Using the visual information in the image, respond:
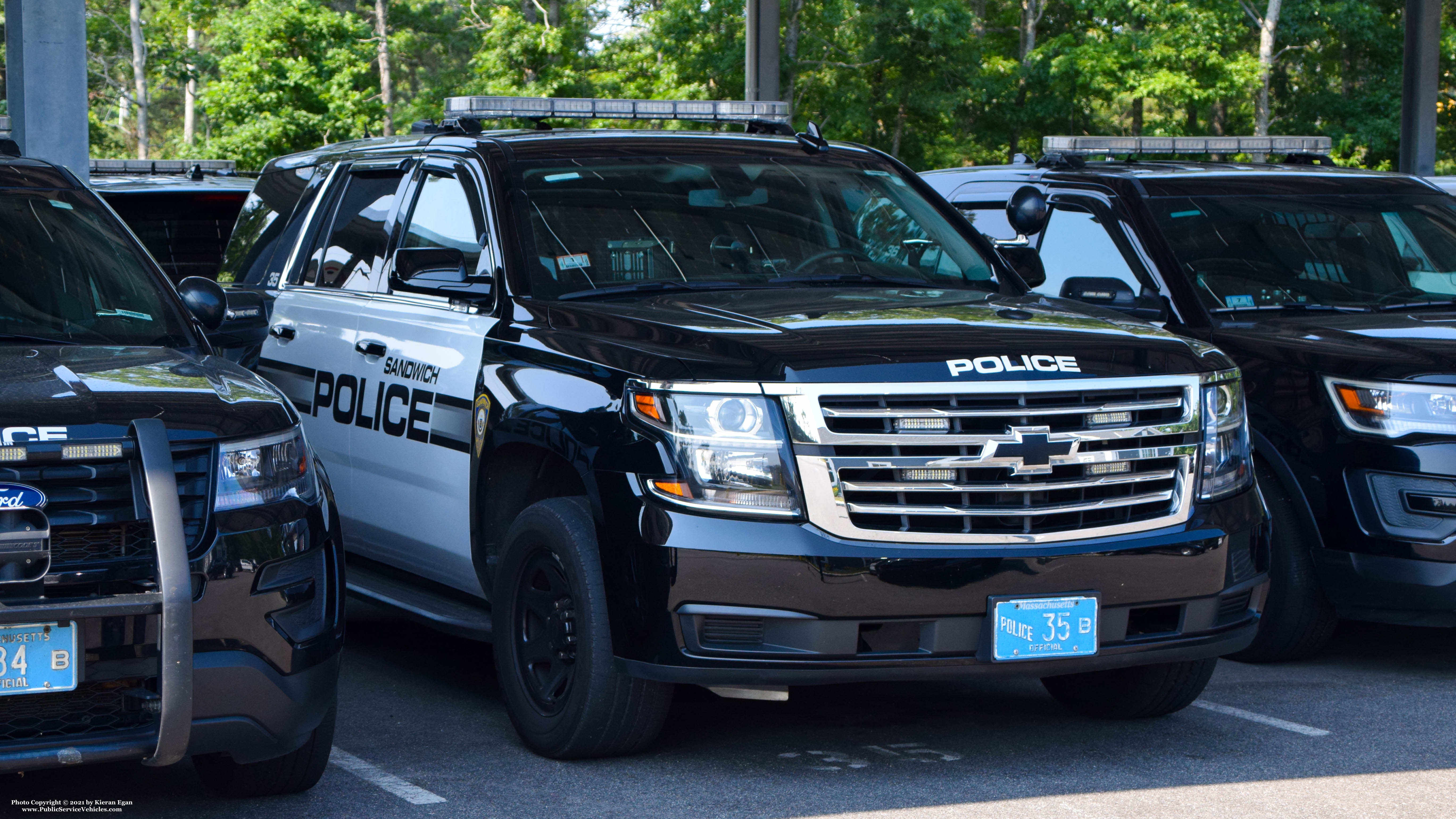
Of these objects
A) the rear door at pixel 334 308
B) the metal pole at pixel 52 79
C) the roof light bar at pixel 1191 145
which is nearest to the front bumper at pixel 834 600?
the rear door at pixel 334 308

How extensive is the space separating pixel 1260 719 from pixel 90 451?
3736 mm

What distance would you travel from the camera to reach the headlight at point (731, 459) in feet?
14.3

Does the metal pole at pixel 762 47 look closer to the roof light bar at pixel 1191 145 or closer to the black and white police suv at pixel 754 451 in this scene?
the roof light bar at pixel 1191 145

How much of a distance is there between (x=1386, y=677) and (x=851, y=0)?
3171 centimetres

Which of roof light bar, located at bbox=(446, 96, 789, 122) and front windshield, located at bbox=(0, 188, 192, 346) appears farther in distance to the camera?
roof light bar, located at bbox=(446, 96, 789, 122)

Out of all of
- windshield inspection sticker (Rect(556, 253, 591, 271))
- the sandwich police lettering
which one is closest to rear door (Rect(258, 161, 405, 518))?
the sandwich police lettering

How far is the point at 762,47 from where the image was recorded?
46.2ft

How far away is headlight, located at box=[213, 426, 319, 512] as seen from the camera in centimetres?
392

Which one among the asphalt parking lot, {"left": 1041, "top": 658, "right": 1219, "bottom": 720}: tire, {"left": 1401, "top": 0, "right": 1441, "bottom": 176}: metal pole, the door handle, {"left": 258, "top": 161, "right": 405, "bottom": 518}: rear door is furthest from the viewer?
{"left": 1401, "top": 0, "right": 1441, "bottom": 176}: metal pole

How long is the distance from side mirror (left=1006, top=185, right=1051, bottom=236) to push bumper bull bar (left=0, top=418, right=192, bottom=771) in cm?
382

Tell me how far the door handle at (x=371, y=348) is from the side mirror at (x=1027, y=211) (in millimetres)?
2439

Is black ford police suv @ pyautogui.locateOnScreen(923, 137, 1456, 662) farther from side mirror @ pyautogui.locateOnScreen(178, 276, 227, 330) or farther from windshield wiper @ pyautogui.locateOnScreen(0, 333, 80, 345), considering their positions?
windshield wiper @ pyautogui.locateOnScreen(0, 333, 80, 345)

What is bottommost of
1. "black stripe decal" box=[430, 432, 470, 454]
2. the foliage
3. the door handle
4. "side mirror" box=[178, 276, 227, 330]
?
"black stripe decal" box=[430, 432, 470, 454]

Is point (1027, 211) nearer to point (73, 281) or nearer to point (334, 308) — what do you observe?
point (334, 308)
